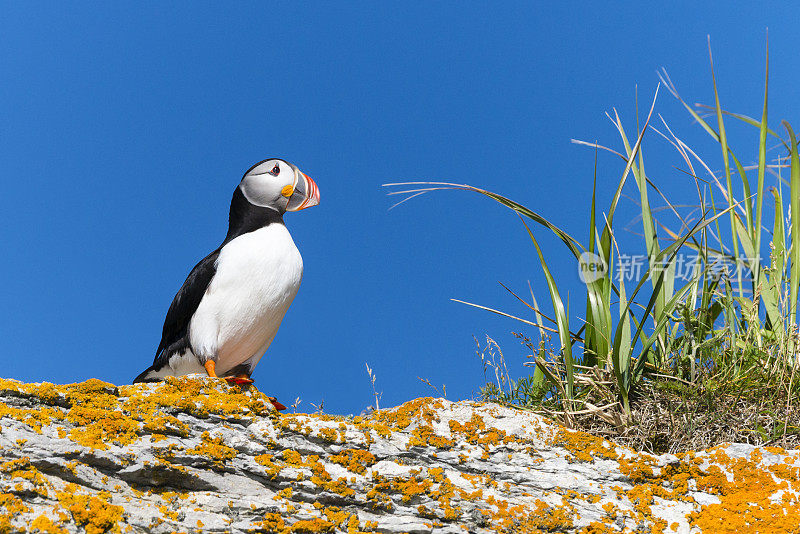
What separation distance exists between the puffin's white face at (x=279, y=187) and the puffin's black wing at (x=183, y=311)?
23.3 inches

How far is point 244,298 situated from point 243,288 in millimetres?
78

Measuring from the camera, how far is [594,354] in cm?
449

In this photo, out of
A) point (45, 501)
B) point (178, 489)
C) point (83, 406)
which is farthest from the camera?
point (83, 406)

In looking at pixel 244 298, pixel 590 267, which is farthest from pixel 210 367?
pixel 590 267

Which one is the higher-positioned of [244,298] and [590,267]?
[244,298]

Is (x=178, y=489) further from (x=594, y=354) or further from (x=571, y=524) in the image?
(x=594, y=354)

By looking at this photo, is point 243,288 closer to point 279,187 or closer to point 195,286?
point 195,286

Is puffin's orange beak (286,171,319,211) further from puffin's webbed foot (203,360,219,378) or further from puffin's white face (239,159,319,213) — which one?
puffin's webbed foot (203,360,219,378)

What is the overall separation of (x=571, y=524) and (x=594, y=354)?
1.41m

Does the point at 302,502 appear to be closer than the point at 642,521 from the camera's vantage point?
Yes

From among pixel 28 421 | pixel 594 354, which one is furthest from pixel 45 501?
pixel 594 354

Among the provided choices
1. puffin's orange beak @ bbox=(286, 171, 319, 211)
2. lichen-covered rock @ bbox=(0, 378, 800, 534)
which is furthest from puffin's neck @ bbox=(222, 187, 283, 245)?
lichen-covered rock @ bbox=(0, 378, 800, 534)

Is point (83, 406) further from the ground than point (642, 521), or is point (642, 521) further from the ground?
point (83, 406)

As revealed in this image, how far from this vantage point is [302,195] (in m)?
5.80
